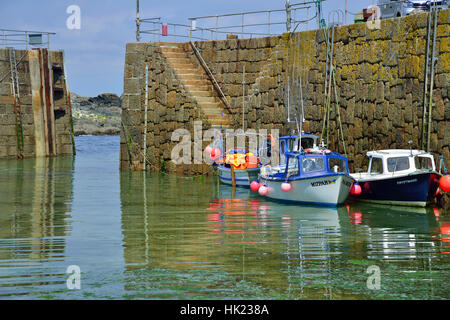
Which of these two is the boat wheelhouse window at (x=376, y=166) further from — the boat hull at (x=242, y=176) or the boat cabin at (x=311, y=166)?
the boat hull at (x=242, y=176)

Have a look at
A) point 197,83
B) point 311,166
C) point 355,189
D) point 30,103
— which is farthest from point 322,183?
point 30,103

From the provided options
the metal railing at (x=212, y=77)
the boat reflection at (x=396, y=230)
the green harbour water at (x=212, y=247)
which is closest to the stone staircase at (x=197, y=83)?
the metal railing at (x=212, y=77)

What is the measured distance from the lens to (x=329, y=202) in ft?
57.5

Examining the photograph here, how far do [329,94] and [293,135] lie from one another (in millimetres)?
1844

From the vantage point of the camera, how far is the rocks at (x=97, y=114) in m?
80.1

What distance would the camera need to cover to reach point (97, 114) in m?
98.0

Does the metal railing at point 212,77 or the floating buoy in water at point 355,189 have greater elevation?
the metal railing at point 212,77

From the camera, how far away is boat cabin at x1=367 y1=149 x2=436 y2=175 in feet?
57.0

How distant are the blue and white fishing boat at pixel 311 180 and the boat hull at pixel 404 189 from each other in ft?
2.37

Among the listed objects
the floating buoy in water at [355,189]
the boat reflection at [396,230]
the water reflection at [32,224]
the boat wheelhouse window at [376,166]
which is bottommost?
the boat reflection at [396,230]

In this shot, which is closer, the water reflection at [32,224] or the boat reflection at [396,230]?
the water reflection at [32,224]

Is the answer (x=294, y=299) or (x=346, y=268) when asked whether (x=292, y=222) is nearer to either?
(x=346, y=268)

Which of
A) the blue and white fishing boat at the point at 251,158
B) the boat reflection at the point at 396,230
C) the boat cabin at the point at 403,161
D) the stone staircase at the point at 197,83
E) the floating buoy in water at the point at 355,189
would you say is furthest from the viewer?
the stone staircase at the point at 197,83

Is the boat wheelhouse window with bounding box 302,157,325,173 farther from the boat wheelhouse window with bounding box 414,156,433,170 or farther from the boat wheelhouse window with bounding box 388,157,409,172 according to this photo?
the boat wheelhouse window with bounding box 414,156,433,170
